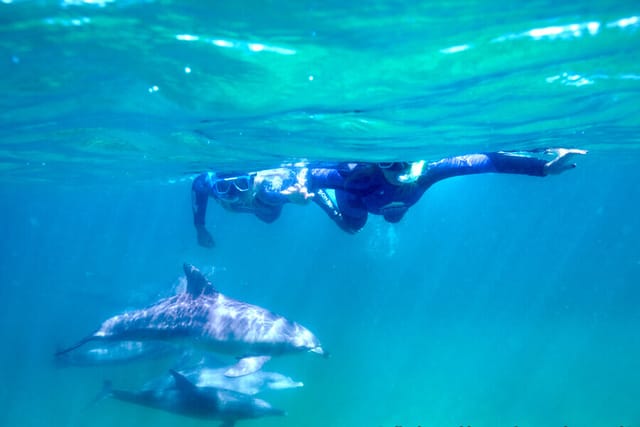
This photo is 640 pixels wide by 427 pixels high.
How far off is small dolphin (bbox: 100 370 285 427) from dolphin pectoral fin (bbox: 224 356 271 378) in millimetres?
2858

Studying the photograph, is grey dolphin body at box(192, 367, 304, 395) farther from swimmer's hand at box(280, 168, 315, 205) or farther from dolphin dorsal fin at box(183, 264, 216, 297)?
swimmer's hand at box(280, 168, 315, 205)

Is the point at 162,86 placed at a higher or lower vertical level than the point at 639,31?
higher

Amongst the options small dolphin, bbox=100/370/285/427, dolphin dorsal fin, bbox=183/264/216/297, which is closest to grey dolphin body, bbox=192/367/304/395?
small dolphin, bbox=100/370/285/427

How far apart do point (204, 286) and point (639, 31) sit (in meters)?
10.9

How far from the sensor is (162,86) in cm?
1044

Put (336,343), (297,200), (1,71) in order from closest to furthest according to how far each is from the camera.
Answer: (1,71)
(297,200)
(336,343)

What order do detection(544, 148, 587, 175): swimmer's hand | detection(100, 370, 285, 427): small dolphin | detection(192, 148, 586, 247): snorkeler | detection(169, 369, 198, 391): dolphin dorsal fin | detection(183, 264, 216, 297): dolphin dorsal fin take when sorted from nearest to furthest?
detection(544, 148, 587, 175): swimmer's hand < detection(192, 148, 586, 247): snorkeler < detection(183, 264, 216, 297): dolphin dorsal fin < detection(169, 369, 198, 391): dolphin dorsal fin < detection(100, 370, 285, 427): small dolphin

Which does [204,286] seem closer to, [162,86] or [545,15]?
[162,86]

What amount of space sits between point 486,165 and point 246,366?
23.7 ft

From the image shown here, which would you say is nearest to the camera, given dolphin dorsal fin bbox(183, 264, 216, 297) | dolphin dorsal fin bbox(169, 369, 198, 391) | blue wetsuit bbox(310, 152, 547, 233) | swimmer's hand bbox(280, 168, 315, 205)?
blue wetsuit bbox(310, 152, 547, 233)

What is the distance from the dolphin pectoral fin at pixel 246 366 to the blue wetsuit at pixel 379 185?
3.89m

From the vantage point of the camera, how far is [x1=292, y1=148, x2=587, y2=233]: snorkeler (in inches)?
419

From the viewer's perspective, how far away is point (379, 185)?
11234 millimetres

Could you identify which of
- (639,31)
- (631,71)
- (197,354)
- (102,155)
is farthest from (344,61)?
(102,155)
